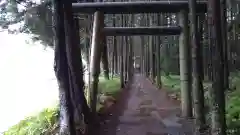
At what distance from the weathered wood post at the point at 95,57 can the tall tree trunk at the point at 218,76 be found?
3.93 meters

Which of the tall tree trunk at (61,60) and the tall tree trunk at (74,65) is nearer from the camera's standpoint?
the tall tree trunk at (61,60)

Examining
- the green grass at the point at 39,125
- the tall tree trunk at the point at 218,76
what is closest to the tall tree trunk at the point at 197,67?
the tall tree trunk at the point at 218,76

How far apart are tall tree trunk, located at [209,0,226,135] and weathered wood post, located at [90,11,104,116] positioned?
393 centimetres

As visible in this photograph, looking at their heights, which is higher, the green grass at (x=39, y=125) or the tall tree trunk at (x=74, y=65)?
the tall tree trunk at (x=74, y=65)

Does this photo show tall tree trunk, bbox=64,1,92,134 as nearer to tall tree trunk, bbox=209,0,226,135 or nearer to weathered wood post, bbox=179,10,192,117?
tall tree trunk, bbox=209,0,226,135

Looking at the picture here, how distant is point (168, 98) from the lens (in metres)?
11.9

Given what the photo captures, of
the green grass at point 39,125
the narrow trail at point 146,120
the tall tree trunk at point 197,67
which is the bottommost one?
the narrow trail at point 146,120

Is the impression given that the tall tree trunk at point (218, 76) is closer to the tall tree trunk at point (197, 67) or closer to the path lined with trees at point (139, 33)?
the path lined with trees at point (139, 33)

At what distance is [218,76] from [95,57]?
443 centimetres

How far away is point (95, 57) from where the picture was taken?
7812mm

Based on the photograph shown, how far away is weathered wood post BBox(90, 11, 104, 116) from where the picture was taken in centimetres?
751

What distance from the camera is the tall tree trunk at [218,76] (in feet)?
12.5

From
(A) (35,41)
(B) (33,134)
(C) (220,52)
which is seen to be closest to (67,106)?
(B) (33,134)

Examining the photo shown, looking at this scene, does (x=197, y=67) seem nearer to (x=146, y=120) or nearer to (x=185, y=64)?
(x=185, y=64)
